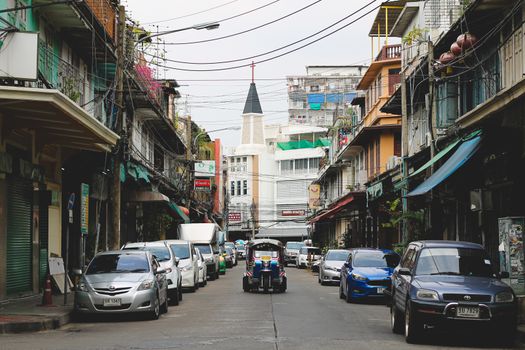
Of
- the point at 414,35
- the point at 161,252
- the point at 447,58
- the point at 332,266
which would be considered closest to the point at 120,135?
the point at 161,252

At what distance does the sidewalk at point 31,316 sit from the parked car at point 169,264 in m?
3.04

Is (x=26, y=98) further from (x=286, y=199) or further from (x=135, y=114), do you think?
(x=286, y=199)

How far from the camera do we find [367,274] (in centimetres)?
2539

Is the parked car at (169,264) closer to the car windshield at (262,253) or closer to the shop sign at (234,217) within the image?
the car windshield at (262,253)

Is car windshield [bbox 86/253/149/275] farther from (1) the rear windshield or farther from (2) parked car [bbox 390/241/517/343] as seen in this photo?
(2) parked car [bbox 390/241/517/343]

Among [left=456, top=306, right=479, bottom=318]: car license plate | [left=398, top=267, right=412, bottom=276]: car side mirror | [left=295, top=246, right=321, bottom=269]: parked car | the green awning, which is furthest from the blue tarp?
[left=456, top=306, right=479, bottom=318]: car license plate

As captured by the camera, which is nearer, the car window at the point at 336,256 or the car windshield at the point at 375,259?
the car windshield at the point at 375,259

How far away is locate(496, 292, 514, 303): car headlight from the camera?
46.5 feet

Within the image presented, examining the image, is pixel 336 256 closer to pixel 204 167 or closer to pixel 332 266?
pixel 332 266

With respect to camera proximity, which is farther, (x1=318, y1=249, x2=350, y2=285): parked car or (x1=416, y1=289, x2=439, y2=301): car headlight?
(x1=318, y1=249, x2=350, y2=285): parked car

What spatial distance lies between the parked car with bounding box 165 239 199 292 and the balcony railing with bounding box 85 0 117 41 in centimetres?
778

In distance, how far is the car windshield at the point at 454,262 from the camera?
606 inches

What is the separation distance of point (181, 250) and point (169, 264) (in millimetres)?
6397

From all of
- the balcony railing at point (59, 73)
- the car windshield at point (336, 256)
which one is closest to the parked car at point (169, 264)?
the balcony railing at point (59, 73)
